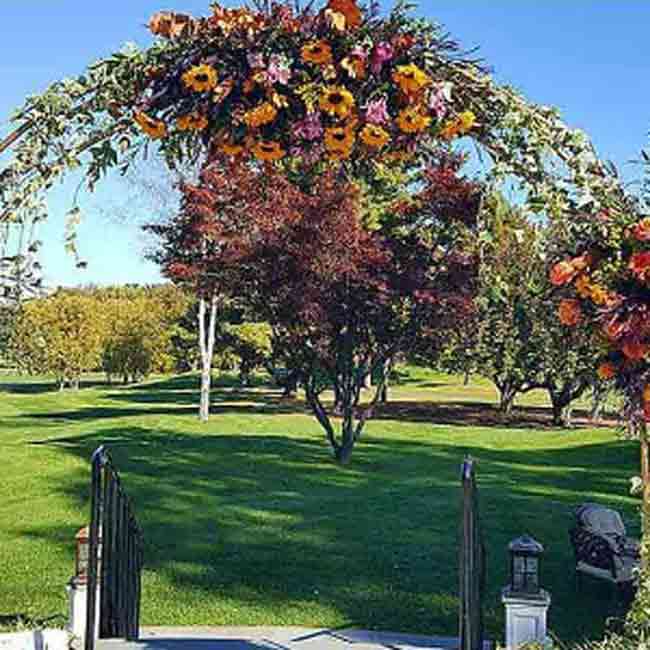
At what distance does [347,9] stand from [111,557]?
216cm

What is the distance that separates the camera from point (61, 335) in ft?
78.8

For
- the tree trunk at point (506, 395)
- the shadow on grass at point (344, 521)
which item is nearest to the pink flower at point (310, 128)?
the shadow on grass at point (344, 521)

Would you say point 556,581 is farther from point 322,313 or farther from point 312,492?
point 322,313

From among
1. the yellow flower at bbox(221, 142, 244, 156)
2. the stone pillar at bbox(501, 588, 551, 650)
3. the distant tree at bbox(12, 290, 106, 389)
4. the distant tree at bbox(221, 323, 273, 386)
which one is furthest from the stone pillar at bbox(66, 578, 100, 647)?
the distant tree at bbox(12, 290, 106, 389)

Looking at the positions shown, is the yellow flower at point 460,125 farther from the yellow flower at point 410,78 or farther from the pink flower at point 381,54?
the pink flower at point 381,54

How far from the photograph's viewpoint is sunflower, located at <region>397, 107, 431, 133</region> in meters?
2.56

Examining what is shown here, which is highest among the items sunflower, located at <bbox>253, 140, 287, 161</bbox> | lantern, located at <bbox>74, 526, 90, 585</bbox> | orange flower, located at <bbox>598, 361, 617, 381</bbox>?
sunflower, located at <bbox>253, 140, 287, 161</bbox>

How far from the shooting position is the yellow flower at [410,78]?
2490 mm

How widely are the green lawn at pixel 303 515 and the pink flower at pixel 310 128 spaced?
3264 mm

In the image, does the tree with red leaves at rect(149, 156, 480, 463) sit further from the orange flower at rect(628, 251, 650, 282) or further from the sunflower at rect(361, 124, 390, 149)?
the orange flower at rect(628, 251, 650, 282)

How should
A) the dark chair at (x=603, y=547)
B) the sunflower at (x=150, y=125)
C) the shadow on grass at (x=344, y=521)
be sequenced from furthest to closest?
the shadow on grass at (x=344, y=521) → the dark chair at (x=603, y=547) → the sunflower at (x=150, y=125)

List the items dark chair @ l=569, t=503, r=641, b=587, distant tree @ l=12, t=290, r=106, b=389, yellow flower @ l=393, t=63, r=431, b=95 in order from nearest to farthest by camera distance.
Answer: yellow flower @ l=393, t=63, r=431, b=95, dark chair @ l=569, t=503, r=641, b=587, distant tree @ l=12, t=290, r=106, b=389

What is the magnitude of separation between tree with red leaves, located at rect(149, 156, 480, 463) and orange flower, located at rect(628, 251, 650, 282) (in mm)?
6951

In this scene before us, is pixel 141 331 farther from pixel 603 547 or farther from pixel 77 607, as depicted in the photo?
pixel 77 607
